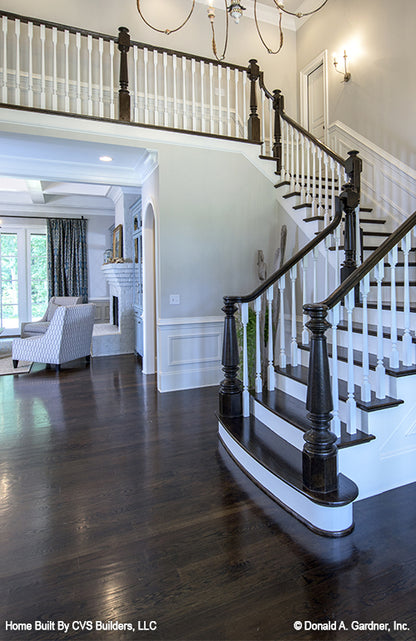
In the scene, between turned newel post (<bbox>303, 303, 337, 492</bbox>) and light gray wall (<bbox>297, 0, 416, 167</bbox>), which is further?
light gray wall (<bbox>297, 0, 416, 167</bbox>)

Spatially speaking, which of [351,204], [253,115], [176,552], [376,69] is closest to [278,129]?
[253,115]

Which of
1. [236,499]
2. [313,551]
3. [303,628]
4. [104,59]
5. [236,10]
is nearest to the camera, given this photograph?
[303,628]

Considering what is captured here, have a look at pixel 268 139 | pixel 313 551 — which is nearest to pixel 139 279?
pixel 268 139

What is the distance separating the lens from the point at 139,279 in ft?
20.0

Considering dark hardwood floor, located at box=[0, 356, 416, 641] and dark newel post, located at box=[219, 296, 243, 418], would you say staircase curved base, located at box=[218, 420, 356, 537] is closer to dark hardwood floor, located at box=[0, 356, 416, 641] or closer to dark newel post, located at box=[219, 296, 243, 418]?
dark hardwood floor, located at box=[0, 356, 416, 641]

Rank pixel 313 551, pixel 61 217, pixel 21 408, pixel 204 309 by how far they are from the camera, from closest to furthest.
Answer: pixel 313 551 → pixel 21 408 → pixel 204 309 → pixel 61 217

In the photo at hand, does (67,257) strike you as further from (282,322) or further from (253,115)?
(282,322)

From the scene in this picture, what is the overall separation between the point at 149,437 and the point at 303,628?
6.32ft

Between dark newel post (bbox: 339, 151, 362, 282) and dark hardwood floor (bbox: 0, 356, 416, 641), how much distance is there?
1.79m

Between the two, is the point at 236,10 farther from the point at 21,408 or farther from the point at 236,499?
the point at 21,408

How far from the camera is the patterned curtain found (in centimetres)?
894

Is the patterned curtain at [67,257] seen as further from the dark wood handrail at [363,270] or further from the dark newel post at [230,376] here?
the dark wood handrail at [363,270]

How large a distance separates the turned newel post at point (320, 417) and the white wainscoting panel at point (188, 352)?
8.65 ft

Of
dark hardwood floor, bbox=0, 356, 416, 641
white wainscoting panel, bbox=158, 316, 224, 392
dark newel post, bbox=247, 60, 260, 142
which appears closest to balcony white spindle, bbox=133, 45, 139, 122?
dark newel post, bbox=247, 60, 260, 142
